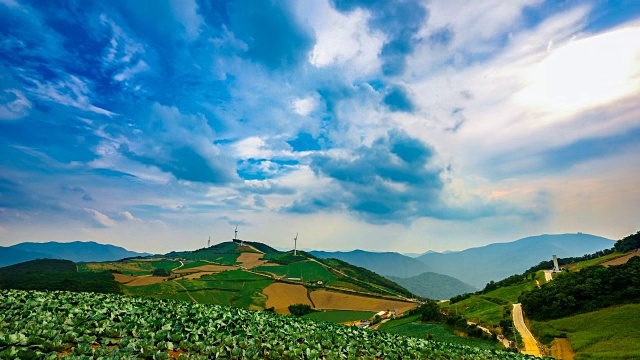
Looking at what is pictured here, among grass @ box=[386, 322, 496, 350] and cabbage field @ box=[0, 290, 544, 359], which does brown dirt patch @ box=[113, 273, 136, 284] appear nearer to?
grass @ box=[386, 322, 496, 350]

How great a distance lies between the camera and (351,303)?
493ft

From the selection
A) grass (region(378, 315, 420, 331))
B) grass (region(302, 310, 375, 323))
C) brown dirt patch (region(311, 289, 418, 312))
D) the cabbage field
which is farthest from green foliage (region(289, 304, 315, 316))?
the cabbage field

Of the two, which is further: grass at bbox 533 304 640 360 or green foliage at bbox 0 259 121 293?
green foliage at bbox 0 259 121 293

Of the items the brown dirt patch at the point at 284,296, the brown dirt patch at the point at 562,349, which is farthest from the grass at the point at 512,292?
the brown dirt patch at the point at 284,296

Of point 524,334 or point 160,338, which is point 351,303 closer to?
point 524,334

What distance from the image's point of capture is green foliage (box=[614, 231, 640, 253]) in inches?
5399

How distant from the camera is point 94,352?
1007 cm


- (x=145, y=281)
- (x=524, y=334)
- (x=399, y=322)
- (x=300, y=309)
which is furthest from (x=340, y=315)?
(x=145, y=281)

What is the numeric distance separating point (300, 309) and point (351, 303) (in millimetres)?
27510

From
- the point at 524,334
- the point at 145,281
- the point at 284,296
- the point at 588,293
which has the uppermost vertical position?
the point at 588,293

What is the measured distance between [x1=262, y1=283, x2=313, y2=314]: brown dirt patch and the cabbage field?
121 metres

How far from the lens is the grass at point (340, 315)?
122 m

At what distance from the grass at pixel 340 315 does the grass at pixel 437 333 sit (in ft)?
86.4

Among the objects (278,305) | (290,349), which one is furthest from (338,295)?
(290,349)
